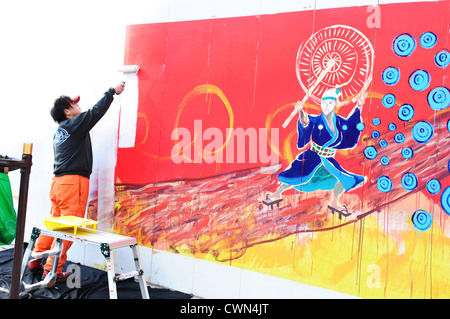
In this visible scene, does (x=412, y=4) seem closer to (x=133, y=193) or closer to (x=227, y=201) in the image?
(x=227, y=201)

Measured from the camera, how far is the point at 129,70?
3084 mm

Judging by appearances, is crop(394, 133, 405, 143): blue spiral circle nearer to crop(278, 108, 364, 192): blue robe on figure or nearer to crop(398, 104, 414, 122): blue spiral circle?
crop(398, 104, 414, 122): blue spiral circle

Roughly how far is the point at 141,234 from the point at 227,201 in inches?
34.6

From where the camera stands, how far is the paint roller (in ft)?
10.1

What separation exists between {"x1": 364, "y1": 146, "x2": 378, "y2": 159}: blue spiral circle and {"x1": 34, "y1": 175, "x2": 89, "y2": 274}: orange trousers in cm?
218

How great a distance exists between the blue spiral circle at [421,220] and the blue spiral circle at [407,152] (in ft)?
1.00

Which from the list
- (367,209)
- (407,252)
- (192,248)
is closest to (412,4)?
(367,209)

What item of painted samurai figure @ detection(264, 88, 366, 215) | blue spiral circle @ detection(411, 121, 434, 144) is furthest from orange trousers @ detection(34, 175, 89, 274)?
blue spiral circle @ detection(411, 121, 434, 144)

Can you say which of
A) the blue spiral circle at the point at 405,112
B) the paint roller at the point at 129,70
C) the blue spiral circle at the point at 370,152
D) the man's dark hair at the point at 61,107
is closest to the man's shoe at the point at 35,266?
the man's dark hair at the point at 61,107

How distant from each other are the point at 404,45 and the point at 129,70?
6.94 ft

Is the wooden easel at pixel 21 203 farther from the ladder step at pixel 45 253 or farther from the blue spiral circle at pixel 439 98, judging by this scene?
the blue spiral circle at pixel 439 98

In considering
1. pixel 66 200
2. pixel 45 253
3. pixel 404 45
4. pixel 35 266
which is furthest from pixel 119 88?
pixel 404 45

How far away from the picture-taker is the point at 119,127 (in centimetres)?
318
